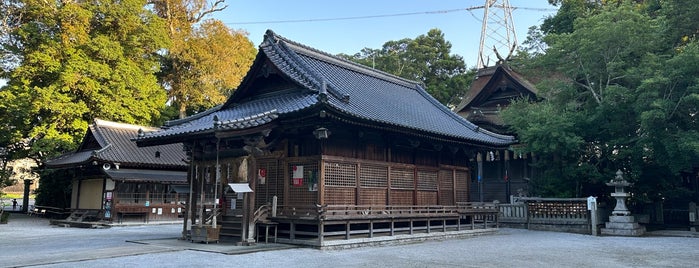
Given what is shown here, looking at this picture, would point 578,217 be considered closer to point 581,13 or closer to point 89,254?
point 581,13

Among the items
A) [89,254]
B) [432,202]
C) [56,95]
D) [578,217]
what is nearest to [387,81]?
[432,202]

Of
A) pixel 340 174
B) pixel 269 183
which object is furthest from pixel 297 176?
pixel 340 174

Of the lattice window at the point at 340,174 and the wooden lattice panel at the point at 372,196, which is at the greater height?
the lattice window at the point at 340,174

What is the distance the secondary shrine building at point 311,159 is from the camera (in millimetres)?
13414

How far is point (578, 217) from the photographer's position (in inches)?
843

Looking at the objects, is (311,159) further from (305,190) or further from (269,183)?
(269,183)

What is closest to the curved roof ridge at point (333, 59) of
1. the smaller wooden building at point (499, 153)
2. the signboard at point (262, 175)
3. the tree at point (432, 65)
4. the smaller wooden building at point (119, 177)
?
the signboard at point (262, 175)

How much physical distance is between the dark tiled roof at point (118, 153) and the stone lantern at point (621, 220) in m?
23.1

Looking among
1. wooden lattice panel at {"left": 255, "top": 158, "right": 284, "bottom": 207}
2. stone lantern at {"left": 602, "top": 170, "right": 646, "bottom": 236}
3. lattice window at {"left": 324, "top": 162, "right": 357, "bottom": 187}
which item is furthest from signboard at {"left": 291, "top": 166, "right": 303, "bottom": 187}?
stone lantern at {"left": 602, "top": 170, "right": 646, "bottom": 236}

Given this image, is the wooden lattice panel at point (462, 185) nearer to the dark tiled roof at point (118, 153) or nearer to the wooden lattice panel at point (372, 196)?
the wooden lattice panel at point (372, 196)

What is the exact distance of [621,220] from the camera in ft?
66.8

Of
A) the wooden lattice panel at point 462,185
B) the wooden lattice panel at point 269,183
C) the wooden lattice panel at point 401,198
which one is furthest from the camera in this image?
the wooden lattice panel at point 462,185

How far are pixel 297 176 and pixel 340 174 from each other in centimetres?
129

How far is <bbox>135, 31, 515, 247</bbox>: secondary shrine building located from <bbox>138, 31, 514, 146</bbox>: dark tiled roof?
59 millimetres
